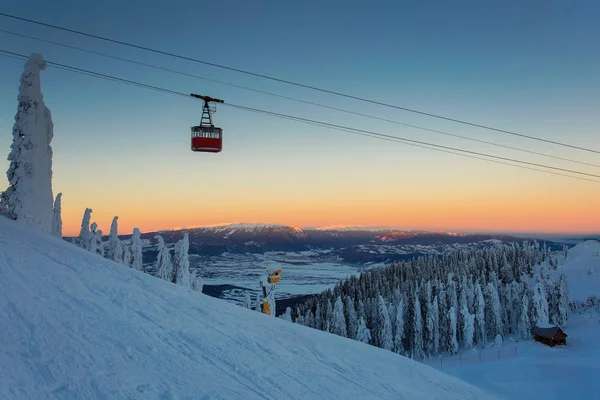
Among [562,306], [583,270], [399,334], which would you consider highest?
[583,270]

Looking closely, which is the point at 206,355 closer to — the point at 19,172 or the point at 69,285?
the point at 69,285

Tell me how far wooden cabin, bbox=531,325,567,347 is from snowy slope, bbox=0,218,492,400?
175ft

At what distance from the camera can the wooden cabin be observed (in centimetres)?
5491

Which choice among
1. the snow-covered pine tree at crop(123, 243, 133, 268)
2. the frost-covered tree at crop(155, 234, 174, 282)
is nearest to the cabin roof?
the frost-covered tree at crop(155, 234, 174, 282)

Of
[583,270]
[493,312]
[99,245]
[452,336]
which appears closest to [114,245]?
[99,245]

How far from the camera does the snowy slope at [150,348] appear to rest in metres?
7.38

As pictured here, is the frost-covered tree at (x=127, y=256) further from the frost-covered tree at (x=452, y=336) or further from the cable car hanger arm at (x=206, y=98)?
the frost-covered tree at (x=452, y=336)

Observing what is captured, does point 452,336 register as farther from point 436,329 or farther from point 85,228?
point 85,228

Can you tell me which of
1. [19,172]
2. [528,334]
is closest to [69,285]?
[19,172]

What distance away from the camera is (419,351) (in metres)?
64.6

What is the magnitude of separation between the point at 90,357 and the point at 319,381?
17.8ft

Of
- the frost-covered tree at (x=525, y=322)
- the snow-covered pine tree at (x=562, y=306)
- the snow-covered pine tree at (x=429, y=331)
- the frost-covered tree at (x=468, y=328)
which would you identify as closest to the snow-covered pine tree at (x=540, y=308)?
the frost-covered tree at (x=525, y=322)

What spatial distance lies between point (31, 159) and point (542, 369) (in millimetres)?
47613

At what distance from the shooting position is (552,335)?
2164 inches
